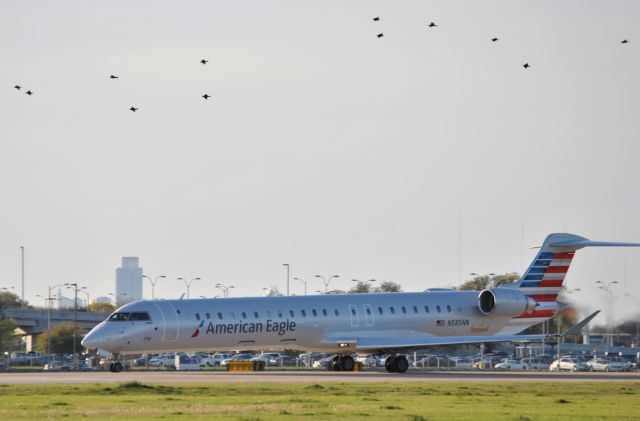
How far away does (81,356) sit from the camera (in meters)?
131

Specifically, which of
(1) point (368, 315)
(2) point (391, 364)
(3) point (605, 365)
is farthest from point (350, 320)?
(3) point (605, 365)

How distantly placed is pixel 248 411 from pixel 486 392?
514 inches

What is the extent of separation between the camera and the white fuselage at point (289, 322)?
67375mm

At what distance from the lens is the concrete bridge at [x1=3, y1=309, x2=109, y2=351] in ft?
554

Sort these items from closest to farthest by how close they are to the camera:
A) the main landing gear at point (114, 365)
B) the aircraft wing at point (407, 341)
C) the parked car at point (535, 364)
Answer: the main landing gear at point (114, 365) < the aircraft wing at point (407, 341) < the parked car at point (535, 364)

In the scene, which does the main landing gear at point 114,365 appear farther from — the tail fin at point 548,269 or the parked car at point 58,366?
the parked car at point 58,366

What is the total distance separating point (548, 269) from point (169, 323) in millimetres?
22492

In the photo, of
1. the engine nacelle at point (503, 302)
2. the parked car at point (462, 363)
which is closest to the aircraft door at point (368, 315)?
the engine nacelle at point (503, 302)

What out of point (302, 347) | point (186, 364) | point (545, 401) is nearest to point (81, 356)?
point (186, 364)

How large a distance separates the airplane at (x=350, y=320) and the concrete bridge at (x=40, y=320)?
3882 inches

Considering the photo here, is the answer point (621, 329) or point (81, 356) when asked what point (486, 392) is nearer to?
point (621, 329)

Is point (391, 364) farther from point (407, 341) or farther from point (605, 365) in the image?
point (605, 365)

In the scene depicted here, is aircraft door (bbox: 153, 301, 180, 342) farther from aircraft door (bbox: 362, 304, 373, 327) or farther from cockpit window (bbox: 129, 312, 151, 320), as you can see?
aircraft door (bbox: 362, 304, 373, 327)

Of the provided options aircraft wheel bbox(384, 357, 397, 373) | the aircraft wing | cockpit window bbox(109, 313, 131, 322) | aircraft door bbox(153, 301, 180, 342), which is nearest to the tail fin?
the aircraft wing
